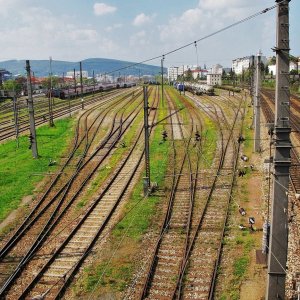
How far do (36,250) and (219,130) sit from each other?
24837mm

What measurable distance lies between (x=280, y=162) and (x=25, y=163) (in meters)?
23.4

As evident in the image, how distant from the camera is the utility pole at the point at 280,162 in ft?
31.3

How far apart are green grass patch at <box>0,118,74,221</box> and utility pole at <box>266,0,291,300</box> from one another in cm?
1394

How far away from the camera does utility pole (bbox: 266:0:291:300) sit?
31.3 ft

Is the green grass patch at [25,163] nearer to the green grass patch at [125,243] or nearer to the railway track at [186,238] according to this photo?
the green grass patch at [125,243]

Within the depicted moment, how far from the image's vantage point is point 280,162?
10.1m

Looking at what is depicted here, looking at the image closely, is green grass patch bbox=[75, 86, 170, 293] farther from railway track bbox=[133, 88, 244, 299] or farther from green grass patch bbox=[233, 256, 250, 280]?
green grass patch bbox=[233, 256, 250, 280]

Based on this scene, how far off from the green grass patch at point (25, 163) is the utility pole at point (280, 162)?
45.7ft

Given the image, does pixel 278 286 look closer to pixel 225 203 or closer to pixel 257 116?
pixel 225 203

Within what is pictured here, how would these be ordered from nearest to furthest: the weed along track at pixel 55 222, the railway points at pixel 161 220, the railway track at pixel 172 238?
the railway points at pixel 161 220 → the railway track at pixel 172 238 → the weed along track at pixel 55 222

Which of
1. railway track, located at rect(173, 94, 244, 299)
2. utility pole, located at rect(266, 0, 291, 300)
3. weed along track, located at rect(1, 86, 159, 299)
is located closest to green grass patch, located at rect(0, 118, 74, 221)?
weed along track, located at rect(1, 86, 159, 299)

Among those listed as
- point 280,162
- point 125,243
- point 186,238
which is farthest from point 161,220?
point 280,162

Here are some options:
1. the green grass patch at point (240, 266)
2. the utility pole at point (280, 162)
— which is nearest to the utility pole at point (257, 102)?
the green grass patch at point (240, 266)

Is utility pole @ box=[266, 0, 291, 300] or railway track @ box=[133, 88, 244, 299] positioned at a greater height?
utility pole @ box=[266, 0, 291, 300]
